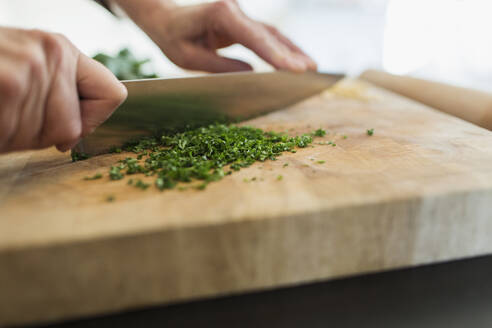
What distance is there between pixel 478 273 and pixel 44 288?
0.88m

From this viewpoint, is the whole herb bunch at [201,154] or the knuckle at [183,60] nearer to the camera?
the whole herb bunch at [201,154]

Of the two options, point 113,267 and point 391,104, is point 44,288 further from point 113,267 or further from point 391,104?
point 391,104

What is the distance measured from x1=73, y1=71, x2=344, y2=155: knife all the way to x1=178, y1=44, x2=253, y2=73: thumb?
289 mm

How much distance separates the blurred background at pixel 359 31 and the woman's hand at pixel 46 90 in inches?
50.5

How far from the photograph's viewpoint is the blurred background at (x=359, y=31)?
227 cm

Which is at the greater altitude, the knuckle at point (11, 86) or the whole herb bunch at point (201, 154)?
the knuckle at point (11, 86)

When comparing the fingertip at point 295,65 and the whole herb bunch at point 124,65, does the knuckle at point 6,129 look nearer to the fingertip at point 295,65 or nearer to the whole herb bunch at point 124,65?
the fingertip at point 295,65

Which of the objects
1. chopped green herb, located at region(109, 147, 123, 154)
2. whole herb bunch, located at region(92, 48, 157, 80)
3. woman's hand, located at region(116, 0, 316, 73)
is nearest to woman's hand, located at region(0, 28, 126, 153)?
chopped green herb, located at region(109, 147, 123, 154)

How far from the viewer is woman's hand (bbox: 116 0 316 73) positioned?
4.84 feet

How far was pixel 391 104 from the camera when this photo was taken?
5.12 ft

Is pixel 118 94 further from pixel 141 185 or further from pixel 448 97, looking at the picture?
pixel 448 97

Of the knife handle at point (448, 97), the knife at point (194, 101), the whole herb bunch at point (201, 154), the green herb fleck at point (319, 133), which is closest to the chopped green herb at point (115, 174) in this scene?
the whole herb bunch at point (201, 154)

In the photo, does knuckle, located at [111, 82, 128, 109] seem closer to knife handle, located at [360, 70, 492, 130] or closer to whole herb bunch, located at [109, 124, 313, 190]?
whole herb bunch, located at [109, 124, 313, 190]

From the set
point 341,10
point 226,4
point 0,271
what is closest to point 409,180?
point 0,271
